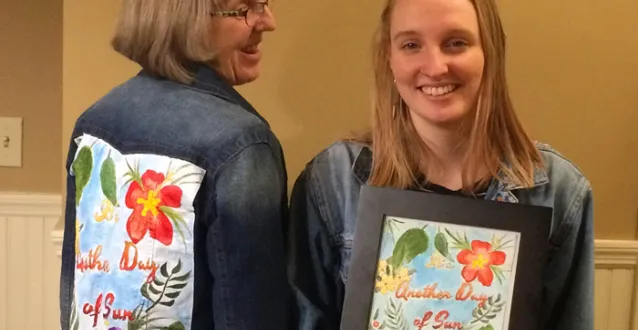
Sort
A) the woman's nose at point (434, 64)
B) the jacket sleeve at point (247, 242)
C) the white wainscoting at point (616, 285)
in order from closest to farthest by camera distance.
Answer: the jacket sleeve at point (247, 242) < the woman's nose at point (434, 64) < the white wainscoting at point (616, 285)

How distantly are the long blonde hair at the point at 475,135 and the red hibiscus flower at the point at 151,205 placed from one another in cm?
33

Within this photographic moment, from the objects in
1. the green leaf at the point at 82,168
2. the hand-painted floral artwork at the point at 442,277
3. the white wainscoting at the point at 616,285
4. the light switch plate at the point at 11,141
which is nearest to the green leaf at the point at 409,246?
the hand-painted floral artwork at the point at 442,277

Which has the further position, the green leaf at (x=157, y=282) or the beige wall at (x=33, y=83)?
the beige wall at (x=33, y=83)

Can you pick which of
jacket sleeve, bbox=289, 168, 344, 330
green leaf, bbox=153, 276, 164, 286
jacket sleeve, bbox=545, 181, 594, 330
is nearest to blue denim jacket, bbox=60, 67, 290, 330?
green leaf, bbox=153, 276, 164, 286

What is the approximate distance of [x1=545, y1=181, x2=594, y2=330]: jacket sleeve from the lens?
1.03m

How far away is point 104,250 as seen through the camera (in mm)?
922

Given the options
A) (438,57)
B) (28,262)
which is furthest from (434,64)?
(28,262)

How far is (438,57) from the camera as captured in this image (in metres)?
0.98

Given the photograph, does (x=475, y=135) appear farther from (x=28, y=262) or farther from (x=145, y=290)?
(x=28, y=262)

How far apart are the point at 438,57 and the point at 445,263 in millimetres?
304

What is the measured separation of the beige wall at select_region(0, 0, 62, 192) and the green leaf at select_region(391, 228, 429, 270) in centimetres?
110

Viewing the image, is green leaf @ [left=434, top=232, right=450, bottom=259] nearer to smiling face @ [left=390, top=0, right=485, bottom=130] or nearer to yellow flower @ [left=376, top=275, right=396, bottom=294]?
yellow flower @ [left=376, top=275, right=396, bottom=294]

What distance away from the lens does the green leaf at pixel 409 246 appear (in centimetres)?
94

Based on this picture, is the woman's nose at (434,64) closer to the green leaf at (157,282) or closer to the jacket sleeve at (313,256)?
the jacket sleeve at (313,256)
